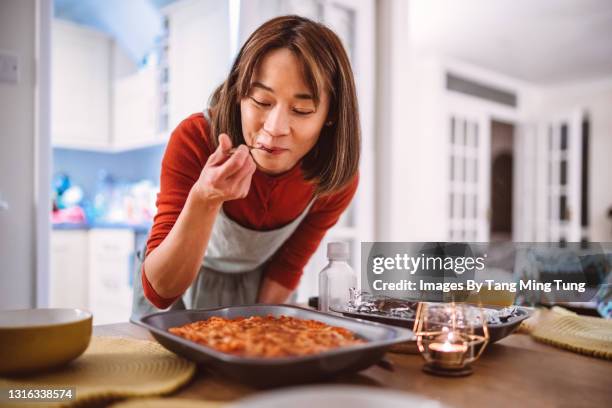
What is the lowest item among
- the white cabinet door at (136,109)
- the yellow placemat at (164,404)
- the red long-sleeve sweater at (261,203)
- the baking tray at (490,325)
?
the yellow placemat at (164,404)

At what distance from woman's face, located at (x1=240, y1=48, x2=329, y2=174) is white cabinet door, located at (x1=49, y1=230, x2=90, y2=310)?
294 cm

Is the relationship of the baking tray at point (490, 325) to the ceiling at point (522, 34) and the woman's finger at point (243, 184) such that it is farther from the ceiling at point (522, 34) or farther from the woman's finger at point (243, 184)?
the ceiling at point (522, 34)

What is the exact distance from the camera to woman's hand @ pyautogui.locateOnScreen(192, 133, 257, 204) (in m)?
0.80

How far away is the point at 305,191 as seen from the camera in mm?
1288

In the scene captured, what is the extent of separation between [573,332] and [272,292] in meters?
0.70

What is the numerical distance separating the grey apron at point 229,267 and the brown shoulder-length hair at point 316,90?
14 centimetres

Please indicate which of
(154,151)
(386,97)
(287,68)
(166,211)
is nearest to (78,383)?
(166,211)

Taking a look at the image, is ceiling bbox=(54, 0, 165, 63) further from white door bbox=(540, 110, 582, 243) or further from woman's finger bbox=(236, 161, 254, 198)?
white door bbox=(540, 110, 582, 243)

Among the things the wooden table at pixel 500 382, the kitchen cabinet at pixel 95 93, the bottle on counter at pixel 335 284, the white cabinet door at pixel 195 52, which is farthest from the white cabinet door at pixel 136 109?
the wooden table at pixel 500 382

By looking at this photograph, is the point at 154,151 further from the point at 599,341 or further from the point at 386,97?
the point at 599,341

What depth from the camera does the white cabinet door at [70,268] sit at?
3.56m

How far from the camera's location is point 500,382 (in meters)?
0.62

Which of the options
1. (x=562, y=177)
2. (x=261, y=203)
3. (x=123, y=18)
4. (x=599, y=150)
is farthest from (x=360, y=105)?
(x=599, y=150)

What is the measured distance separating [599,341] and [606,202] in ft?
18.9
